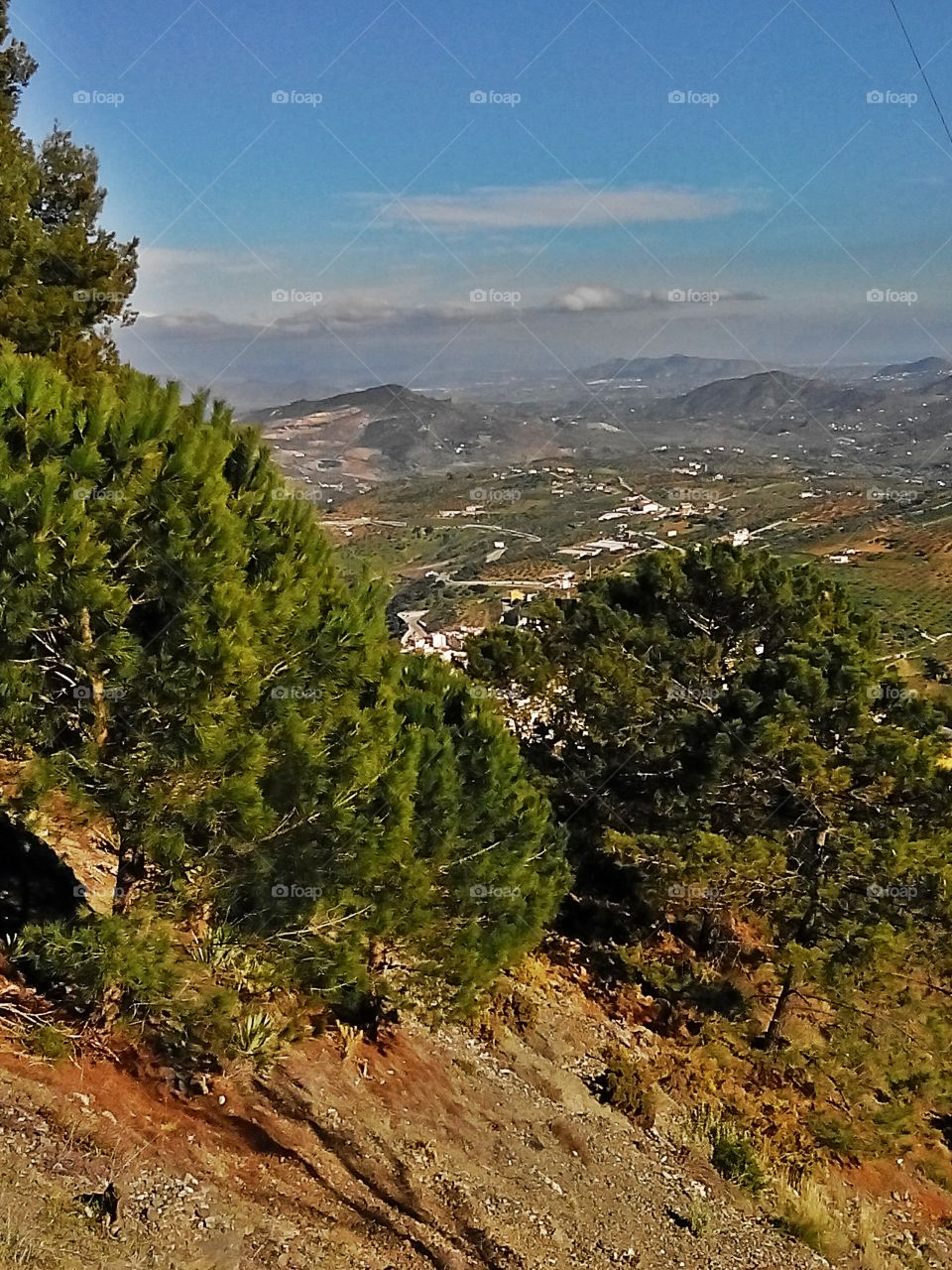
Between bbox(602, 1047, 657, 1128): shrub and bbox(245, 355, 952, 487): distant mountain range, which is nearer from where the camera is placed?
bbox(602, 1047, 657, 1128): shrub

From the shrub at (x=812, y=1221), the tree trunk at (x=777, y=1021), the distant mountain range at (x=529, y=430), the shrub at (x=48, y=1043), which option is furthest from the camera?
the distant mountain range at (x=529, y=430)

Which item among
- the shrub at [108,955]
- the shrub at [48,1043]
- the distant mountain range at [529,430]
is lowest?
the shrub at [48,1043]

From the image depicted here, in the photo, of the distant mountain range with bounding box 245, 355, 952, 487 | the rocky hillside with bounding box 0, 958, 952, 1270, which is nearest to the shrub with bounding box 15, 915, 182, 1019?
the rocky hillside with bounding box 0, 958, 952, 1270

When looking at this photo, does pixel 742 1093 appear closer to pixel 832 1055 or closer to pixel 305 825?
pixel 832 1055

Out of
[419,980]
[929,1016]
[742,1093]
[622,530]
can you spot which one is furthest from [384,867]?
[622,530]

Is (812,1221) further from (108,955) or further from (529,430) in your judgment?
(529,430)

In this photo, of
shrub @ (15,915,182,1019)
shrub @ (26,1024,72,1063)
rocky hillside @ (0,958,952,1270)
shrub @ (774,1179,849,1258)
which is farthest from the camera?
shrub @ (774,1179,849,1258)

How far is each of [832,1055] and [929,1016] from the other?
51.5 inches

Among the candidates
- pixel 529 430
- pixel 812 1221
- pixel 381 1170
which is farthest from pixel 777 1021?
pixel 529 430

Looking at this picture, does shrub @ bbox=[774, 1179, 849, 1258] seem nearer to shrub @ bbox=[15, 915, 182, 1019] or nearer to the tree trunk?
the tree trunk

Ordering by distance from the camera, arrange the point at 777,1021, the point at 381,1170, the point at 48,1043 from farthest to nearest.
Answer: the point at 777,1021
the point at 381,1170
the point at 48,1043

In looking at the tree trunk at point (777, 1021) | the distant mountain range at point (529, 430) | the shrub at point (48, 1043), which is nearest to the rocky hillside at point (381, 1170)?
the shrub at point (48, 1043)

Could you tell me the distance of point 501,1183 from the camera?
8.03 metres

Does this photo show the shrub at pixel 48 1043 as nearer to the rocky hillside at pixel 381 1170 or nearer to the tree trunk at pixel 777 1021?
the rocky hillside at pixel 381 1170
